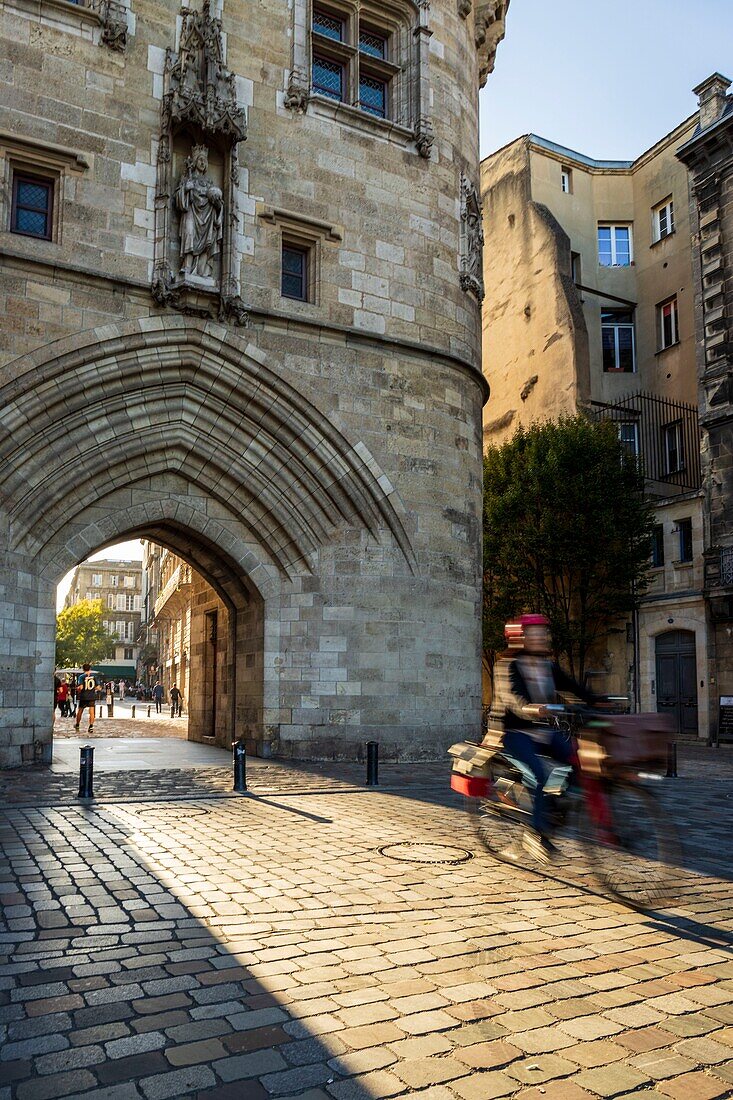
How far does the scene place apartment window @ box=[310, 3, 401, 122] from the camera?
54.7 feet

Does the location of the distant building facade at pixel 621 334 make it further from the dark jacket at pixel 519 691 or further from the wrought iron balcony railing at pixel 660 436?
the dark jacket at pixel 519 691

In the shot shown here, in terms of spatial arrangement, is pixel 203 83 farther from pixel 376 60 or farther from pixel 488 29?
pixel 488 29

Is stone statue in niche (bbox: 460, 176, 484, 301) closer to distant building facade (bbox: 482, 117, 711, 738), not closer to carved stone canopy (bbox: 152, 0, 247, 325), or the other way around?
carved stone canopy (bbox: 152, 0, 247, 325)

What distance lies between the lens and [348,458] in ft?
49.6

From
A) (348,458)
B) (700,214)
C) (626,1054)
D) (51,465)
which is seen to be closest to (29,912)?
(626,1054)

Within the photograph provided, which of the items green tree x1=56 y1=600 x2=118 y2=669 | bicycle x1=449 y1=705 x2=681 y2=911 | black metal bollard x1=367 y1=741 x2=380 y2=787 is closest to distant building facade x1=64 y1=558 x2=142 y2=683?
green tree x1=56 y1=600 x2=118 y2=669

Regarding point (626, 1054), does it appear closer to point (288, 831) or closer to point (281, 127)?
point (288, 831)

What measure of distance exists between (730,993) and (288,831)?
447 cm

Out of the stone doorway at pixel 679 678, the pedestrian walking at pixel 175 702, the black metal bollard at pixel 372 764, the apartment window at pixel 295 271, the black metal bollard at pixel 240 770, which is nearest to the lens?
the black metal bollard at pixel 240 770

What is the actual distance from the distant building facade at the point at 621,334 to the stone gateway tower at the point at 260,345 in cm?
973

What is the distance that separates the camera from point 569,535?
80.8 feet

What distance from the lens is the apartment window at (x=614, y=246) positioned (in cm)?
3056

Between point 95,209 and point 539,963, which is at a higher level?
point 95,209

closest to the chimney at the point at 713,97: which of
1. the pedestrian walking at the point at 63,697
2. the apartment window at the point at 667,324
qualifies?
the apartment window at the point at 667,324
